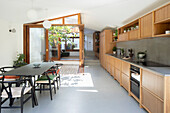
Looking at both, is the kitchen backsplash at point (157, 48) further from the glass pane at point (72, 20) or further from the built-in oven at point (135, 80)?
the glass pane at point (72, 20)

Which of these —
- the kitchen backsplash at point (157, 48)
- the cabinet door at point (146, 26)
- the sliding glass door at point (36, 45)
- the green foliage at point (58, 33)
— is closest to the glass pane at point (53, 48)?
the green foliage at point (58, 33)

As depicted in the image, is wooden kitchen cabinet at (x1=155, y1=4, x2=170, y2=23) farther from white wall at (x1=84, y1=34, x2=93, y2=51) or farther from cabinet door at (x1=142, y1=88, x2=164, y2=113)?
white wall at (x1=84, y1=34, x2=93, y2=51)

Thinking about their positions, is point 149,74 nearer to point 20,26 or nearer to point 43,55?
point 20,26

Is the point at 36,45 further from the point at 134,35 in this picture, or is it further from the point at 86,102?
the point at 86,102

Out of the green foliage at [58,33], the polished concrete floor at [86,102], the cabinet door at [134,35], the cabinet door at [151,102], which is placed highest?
the green foliage at [58,33]

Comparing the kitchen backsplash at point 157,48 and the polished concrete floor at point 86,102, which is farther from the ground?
the kitchen backsplash at point 157,48

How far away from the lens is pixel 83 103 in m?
3.18

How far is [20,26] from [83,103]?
18.8ft

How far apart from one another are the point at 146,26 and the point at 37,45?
6537 millimetres

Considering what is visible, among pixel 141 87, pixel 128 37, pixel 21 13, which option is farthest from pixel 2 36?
pixel 141 87

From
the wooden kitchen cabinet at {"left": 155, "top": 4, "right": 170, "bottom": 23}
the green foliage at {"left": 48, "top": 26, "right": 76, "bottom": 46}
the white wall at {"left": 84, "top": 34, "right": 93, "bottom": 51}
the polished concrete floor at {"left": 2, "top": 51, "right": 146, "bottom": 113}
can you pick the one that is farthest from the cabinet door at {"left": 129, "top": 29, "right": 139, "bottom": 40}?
the white wall at {"left": 84, "top": 34, "right": 93, "bottom": 51}

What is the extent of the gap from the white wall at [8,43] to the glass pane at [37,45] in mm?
1087

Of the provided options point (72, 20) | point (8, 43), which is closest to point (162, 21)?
point (8, 43)

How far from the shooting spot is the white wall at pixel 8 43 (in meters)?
5.45
